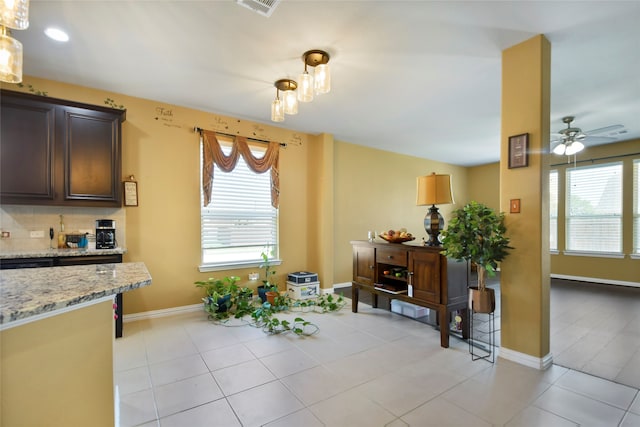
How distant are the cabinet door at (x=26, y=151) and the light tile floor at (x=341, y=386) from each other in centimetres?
171

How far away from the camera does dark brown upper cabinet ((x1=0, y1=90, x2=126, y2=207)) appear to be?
2.71m

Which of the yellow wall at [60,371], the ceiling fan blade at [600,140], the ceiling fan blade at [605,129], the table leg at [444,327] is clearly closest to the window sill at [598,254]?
the ceiling fan blade at [600,140]

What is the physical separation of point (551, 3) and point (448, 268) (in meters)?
2.16

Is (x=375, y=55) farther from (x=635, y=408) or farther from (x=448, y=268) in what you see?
(x=635, y=408)

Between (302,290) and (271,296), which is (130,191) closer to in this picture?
(271,296)

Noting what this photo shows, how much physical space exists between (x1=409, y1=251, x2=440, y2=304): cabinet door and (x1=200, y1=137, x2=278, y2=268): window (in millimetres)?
2293

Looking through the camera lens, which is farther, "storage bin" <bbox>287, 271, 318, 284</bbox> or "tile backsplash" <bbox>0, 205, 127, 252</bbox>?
"storage bin" <bbox>287, 271, 318, 284</bbox>

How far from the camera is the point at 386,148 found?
19.4ft

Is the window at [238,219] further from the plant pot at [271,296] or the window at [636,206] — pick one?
the window at [636,206]

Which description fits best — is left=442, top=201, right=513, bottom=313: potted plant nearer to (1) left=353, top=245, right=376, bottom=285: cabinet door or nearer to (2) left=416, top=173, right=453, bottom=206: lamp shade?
(2) left=416, top=173, right=453, bottom=206: lamp shade

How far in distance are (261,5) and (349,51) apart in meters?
0.87

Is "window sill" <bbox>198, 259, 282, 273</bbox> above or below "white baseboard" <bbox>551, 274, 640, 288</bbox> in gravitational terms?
above

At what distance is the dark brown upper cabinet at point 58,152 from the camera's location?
107 inches

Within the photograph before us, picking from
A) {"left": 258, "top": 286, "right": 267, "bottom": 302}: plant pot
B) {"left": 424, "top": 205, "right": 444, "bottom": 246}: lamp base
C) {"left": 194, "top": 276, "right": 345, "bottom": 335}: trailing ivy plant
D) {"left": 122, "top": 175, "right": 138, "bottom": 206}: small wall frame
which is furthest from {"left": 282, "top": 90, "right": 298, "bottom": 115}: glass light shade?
{"left": 258, "top": 286, "right": 267, "bottom": 302}: plant pot
